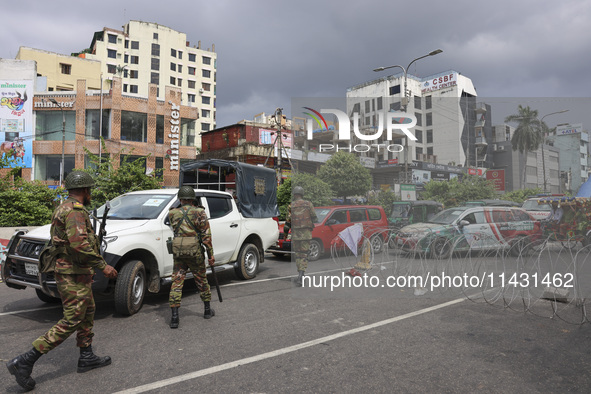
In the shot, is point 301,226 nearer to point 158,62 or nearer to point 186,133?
point 186,133

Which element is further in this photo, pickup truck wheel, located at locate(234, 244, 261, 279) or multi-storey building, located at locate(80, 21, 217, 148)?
multi-storey building, located at locate(80, 21, 217, 148)

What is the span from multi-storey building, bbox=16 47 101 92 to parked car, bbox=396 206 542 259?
168ft

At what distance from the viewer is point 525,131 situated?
6.44m

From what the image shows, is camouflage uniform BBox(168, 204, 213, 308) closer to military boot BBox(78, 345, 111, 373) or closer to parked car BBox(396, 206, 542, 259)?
military boot BBox(78, 345, 111, 373)

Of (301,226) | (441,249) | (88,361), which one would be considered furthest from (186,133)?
(88,361)

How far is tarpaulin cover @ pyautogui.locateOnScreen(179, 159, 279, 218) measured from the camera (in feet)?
30.1

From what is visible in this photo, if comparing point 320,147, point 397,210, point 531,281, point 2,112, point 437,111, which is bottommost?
point 531,281

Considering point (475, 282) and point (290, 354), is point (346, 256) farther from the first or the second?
point (290, 354)

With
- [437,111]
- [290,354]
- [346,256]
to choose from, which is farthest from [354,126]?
[290,354]

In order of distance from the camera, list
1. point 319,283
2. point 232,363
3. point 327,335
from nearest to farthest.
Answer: point 232,363, point 327,335, point 319,283

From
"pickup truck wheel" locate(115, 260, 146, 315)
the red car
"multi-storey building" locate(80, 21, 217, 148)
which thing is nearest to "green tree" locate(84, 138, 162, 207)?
the red car

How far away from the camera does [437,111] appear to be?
6.91 metres

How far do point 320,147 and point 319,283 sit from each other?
2799mm

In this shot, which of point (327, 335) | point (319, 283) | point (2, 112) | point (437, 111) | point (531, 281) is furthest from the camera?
point (2, 112)
